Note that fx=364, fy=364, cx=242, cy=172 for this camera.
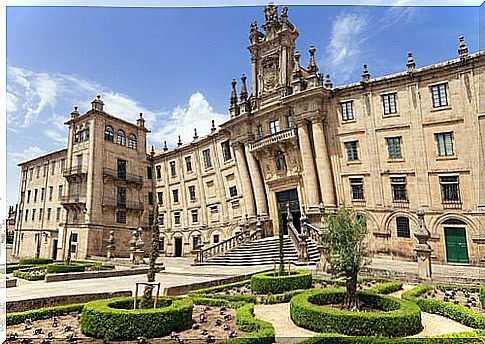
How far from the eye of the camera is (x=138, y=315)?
5562 mm

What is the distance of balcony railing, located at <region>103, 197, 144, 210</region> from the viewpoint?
26.2 metres

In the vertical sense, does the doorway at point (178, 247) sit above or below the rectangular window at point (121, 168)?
below

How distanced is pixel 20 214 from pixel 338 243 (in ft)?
109

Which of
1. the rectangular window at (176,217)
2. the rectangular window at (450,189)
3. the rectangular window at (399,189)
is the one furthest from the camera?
the rectangular window at (176,217)

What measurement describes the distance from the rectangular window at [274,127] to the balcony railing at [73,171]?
1388cm

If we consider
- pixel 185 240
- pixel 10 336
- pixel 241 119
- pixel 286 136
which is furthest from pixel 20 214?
pixel 10 336

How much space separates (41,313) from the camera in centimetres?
699

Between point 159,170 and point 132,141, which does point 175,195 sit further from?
point 132,141

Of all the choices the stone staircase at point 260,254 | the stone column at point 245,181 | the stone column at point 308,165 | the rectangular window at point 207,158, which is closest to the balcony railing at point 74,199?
the rectangular window at point 207,158

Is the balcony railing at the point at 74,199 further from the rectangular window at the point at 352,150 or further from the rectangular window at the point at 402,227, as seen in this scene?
the rectangular window at the point at 402,227

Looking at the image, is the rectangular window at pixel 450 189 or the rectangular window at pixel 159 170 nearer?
the rectangular window at pixel 450 189

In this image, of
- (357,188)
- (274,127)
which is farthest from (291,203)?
(274,127)

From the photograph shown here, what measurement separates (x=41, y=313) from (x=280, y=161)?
1593cm

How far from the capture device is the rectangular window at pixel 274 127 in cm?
2106
